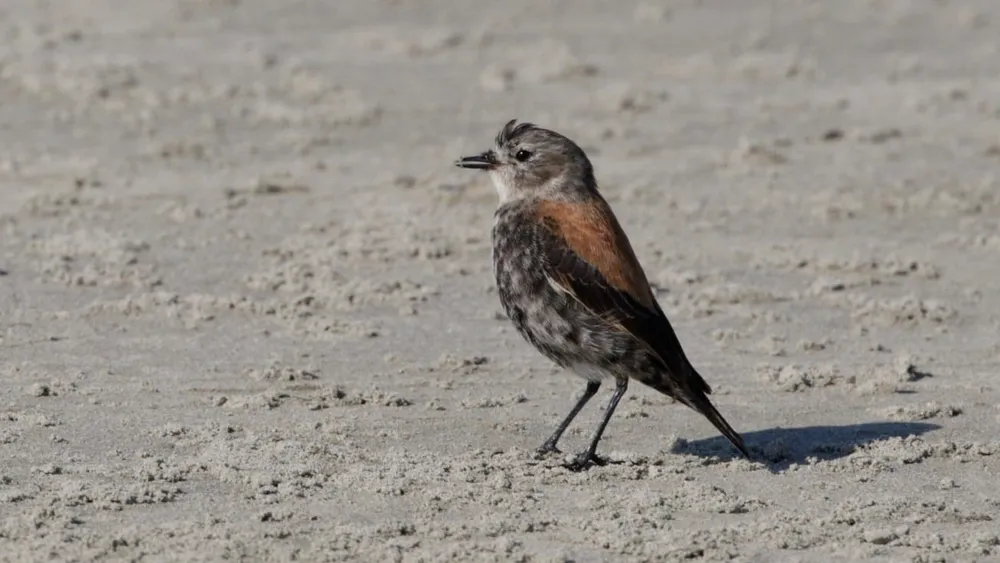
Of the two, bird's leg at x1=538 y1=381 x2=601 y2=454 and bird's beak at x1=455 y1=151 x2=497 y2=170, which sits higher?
bird's beak at x1=455 y1=151 x2=497 y2=170

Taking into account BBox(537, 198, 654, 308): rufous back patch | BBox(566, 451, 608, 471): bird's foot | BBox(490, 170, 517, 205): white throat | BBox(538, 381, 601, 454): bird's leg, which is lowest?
BBox(566, 451, 608, 471): bird's foot

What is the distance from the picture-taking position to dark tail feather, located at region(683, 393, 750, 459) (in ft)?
23.5

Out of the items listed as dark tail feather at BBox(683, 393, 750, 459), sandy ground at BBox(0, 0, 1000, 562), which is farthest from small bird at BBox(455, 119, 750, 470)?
sandy ground at BBox(0, 0, 1000, 562)

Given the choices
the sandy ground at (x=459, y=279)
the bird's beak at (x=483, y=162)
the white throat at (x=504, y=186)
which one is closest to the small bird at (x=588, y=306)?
the white throat at (x=504, y=186)

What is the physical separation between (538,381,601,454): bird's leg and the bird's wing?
41 centimetres

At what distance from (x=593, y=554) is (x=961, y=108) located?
9.77 metres

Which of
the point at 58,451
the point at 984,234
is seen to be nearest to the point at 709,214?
the point at 984,234

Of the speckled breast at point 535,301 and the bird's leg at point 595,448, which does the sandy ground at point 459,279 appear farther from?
the speckled breast at point 535,301

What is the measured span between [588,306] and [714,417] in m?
0.68

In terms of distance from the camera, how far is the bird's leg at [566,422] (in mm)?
7453

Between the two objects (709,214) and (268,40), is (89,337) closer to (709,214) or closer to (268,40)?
(709,214)

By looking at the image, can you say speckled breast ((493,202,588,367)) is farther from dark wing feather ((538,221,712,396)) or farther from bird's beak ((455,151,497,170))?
bird's beak ((455,151,497,170))

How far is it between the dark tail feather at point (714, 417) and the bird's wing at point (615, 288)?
0.04m

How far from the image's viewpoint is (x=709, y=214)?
12.0m
